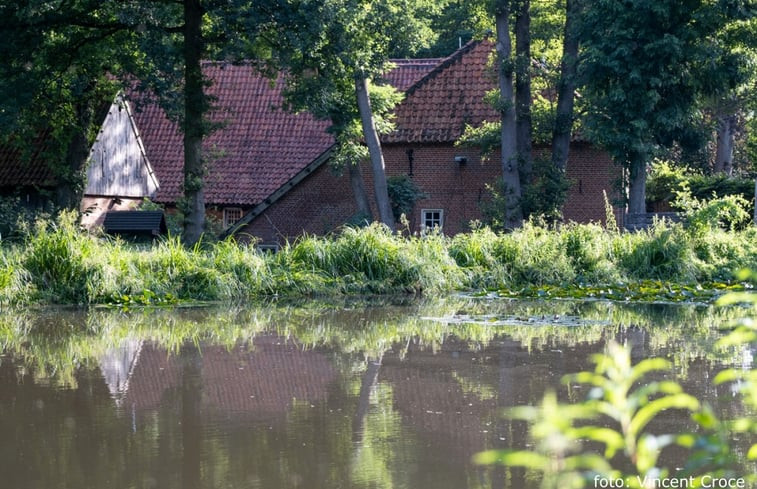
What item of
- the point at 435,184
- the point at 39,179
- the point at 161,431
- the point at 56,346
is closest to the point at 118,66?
the point at 39,179

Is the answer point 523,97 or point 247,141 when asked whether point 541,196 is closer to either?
point 523,97

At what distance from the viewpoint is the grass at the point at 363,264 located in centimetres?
1778

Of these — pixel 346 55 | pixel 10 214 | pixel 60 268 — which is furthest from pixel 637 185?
pixel 10 214

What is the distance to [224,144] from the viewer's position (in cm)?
3834

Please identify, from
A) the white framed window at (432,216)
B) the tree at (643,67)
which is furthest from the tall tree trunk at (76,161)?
the tree at (643,67)

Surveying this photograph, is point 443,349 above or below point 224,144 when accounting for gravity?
below

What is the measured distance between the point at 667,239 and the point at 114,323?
11.6 meters

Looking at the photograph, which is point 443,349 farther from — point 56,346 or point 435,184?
point 435,184

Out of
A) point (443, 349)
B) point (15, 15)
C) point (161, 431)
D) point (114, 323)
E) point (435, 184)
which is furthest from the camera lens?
point (435, 184)

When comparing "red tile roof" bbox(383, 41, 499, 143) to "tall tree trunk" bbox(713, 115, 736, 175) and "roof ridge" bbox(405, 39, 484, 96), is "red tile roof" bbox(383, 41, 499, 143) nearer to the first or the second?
"roof ridge" bbox(405, 39, 484, 96)

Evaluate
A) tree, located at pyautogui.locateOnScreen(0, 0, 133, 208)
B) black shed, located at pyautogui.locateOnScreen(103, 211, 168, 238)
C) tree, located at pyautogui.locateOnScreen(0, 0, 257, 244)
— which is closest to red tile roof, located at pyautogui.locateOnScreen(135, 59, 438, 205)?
black shed, located at pyautogui.locateOnScreen(103, 211, 168, 238)

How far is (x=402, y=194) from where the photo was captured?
3247 centimetres

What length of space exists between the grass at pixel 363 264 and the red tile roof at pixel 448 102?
12.6 m

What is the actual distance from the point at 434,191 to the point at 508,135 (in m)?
5.69
